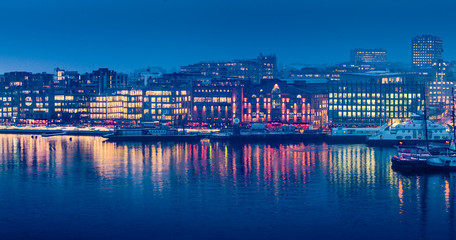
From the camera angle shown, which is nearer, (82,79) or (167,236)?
(167,236)

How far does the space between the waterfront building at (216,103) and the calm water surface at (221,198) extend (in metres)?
42.8

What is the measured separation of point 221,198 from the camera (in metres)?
33.9

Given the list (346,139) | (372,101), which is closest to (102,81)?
(372,101)

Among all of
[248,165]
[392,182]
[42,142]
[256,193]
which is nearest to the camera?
[256,193]

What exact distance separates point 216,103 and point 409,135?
39078 millimetres

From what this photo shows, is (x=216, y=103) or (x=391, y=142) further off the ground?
(x=216, y=103)

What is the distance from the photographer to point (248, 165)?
158 ft

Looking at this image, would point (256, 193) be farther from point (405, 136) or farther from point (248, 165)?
point (405, 136)

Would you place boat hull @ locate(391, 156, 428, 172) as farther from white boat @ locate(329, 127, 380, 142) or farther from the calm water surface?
white boat @ locate(329, 127, 380, 142)

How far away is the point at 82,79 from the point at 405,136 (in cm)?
7645

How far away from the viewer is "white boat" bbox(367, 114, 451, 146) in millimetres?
66000

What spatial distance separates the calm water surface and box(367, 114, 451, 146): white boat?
488 inches

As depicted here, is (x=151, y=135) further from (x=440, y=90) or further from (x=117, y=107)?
(x=440, y=90)

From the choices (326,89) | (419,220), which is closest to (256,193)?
(419,220)
